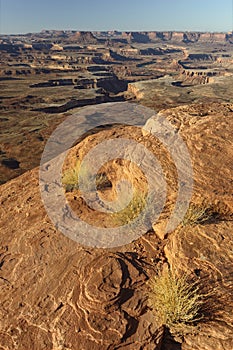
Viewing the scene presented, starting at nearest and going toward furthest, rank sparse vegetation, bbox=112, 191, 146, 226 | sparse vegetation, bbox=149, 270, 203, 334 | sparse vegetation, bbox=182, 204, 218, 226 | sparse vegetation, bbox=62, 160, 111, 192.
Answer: sparse vegetation, bbox=149, 270, 203, 334
sparse vegetation, bbox=182, 204, 218, 226
sparse vegetation, bbox=112, 191, 146, 226
sparse vegetation, bbox=62, 160, 111, 192

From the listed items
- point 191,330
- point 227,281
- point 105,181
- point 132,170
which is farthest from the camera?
point 105,181

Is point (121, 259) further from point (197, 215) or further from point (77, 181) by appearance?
point (77, 181)

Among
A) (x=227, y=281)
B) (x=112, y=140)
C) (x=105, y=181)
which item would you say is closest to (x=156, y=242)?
(x=227, y=281)

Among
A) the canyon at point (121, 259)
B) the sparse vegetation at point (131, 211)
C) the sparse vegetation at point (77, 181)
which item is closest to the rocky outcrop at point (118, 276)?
the canyon at point (121, 259)

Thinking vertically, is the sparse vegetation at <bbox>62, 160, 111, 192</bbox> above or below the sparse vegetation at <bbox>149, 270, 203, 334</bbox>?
below

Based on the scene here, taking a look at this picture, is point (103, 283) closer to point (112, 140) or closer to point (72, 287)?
point (72, 287)

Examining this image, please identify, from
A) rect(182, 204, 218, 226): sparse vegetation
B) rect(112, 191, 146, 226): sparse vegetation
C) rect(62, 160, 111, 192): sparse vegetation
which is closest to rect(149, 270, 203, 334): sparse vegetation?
rect(182, 204, 218, 226): sparse vegetation

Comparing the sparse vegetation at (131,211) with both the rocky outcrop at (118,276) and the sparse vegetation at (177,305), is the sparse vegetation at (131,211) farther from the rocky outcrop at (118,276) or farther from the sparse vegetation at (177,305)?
the sparse vegetation at (177,305)

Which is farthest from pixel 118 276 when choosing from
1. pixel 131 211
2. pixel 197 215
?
pixel 197 215

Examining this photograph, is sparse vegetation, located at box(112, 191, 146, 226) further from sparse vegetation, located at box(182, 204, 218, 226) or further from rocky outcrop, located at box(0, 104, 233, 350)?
sparse vegetation, located at box(182, 204, 218, 226)
